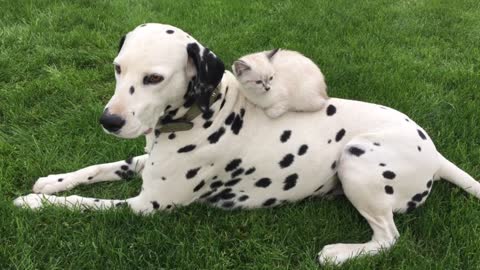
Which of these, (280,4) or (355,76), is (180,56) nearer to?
(355,76)

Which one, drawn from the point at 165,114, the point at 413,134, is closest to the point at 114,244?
the point at 165,114

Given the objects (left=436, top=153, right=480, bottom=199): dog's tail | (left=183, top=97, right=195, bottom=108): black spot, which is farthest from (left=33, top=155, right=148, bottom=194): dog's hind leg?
(left=436, top=153, right=480, bottom=199): dog's tail

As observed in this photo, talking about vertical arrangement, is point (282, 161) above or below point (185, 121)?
below

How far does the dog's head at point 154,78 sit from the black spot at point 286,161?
673 millimetres

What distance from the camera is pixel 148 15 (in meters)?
6.98

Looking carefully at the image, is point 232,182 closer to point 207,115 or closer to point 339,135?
point 207,115

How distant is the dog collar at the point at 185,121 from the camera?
10.8ft

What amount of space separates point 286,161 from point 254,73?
64 centimetres

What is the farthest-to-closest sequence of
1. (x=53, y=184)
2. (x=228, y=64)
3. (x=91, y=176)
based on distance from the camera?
(x=228, y=64)
(x=91, y=176)
(x=53, y=184)

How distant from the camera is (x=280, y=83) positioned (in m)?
3.47

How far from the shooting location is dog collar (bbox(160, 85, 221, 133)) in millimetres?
3282

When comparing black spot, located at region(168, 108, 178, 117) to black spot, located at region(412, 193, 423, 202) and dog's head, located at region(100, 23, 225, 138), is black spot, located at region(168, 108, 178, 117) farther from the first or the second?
black spot, located at region(412, 193, 423, 202)

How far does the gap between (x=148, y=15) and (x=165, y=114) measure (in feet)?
13.4

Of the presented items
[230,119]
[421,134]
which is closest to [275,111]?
[230,119]
